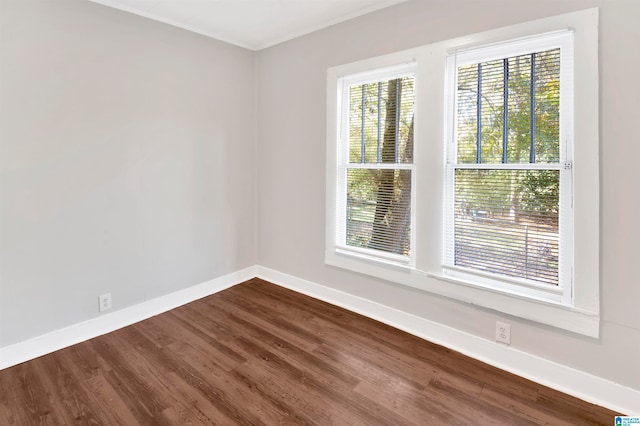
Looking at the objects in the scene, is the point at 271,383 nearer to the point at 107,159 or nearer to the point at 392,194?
the point at 392,194

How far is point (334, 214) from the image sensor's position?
3.08m

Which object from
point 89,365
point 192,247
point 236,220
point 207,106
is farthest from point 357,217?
point 89,365

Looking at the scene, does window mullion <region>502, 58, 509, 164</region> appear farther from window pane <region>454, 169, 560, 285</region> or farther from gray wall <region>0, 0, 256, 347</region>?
gray wall <region>0, 0, 256, 347</region>

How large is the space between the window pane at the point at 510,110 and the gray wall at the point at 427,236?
0.76 ft

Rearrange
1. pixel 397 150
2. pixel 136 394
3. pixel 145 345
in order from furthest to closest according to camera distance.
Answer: pixel 397 150
pixel 145 345
pixel 136 394

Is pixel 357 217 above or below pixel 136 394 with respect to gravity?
above

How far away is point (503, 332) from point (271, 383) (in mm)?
1538

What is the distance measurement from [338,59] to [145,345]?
2.82 metres

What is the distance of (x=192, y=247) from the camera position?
3.23 metres

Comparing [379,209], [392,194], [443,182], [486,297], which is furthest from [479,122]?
[486,297]

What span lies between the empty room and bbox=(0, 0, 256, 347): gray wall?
2cm

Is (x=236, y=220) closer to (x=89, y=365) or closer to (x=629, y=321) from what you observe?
A: (x=89, y=365)

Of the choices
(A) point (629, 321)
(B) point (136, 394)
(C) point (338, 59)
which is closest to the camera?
(A) point (629, 321)

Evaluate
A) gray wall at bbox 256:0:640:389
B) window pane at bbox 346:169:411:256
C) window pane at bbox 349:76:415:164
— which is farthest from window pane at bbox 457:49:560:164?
window pane at bbox 346:169:411:256
